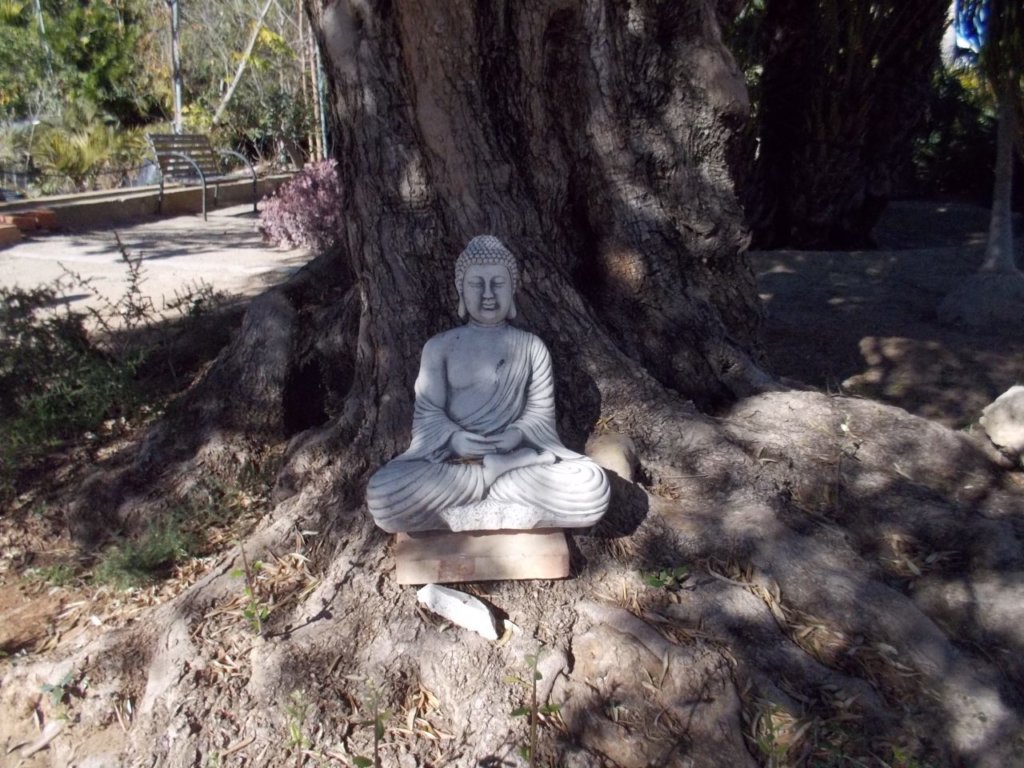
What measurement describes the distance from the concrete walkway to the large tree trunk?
5510mm

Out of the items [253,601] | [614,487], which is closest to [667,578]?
[614,487]

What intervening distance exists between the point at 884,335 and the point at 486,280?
4.87m

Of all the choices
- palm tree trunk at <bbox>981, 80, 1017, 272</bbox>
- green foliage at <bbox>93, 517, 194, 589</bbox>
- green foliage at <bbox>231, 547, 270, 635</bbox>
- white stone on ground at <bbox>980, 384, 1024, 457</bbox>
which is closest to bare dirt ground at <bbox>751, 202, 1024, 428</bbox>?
palm tree trunk at <bbox>981, 80, 1017, 272</bbox>

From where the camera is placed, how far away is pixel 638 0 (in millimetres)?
4613

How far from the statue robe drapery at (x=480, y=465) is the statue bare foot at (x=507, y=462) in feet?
0.06

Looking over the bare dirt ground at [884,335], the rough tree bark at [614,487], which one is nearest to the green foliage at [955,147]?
the bare dirt ground at [884,335]

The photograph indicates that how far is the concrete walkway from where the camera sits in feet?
27.6

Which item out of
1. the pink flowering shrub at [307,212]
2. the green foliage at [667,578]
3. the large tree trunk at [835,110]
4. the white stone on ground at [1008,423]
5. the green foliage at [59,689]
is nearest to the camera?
the green foliage at [59,689]

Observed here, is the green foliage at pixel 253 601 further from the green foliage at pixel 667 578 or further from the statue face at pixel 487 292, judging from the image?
the green foliage at pixel 667 578

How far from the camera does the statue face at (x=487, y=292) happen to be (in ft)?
12.1

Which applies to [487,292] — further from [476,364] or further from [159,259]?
[159,259]

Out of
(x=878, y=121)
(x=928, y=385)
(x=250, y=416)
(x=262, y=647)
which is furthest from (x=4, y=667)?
→ (x=878, y=121)

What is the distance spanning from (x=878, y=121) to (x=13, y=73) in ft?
62.9

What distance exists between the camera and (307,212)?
10570mm
